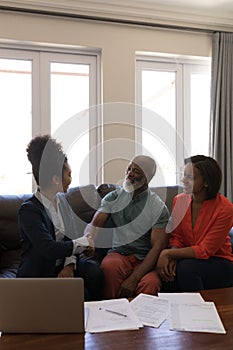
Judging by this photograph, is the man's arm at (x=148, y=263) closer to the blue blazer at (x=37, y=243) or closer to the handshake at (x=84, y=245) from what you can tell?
the handshake at (x=84, y=245)

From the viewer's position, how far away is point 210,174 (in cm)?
232

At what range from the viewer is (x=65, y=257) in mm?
1976

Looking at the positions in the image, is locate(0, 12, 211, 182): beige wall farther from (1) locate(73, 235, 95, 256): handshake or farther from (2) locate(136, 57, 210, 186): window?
(1) locate(73, 235, 95, 256): handshake

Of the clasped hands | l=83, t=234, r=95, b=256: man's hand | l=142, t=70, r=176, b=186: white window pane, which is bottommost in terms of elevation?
the clasped hands

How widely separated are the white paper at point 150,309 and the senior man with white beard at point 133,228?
60 cm

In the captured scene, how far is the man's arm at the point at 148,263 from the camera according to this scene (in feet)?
7.14

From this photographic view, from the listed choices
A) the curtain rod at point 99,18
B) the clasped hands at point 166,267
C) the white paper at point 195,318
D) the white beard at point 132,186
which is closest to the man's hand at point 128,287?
the clasped hands at point 166,267

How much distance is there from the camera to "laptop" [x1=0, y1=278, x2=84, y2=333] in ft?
4.14

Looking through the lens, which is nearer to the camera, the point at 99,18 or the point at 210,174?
the point at 210,174

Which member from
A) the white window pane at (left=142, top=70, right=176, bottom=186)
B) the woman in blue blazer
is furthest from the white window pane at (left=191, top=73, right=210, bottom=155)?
the woman in blue blazer

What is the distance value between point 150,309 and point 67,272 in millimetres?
677

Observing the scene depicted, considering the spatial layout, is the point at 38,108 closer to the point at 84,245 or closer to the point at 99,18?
the point at 99,18

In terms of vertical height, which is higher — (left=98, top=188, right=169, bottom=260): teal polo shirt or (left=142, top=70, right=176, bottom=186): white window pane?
(left=142, top=70, right=176, bottom=186): white window pane

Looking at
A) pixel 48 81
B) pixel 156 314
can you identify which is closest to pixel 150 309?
pixel 156 314
